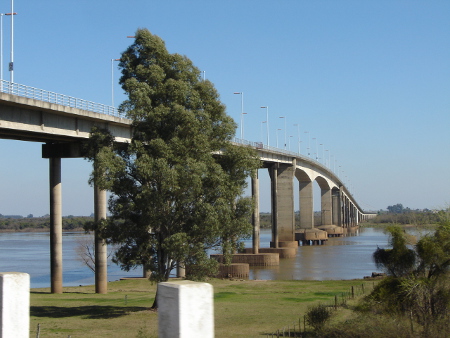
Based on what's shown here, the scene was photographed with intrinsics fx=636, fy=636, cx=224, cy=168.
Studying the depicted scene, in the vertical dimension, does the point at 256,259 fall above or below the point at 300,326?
below

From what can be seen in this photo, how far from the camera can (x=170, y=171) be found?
101 ft

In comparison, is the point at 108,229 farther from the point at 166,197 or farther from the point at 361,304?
the point at 361,304

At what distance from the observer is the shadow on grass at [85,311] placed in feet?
112

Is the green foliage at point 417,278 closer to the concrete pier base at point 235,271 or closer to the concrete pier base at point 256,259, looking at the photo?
the concrete pier base at point 235,271

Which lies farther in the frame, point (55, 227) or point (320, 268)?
point (320, 268)

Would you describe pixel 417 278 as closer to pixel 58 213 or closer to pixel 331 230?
pixel 58 213

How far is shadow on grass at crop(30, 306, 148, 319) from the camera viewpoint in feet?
112

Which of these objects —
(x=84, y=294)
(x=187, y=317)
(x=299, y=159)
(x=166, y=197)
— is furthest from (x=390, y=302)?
(x=299, y=159)

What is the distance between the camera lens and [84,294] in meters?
46.5

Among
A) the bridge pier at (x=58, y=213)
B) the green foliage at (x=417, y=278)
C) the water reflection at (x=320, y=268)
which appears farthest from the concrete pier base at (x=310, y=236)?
the green foliage at (x=417, y=278)

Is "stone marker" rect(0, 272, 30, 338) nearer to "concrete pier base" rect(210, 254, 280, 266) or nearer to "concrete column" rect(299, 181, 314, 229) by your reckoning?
"concrete pier base" rect(210, 254, 280, 266)

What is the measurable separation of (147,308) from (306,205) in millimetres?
109087

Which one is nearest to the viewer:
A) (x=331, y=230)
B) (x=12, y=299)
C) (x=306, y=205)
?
(x=12, y=299)

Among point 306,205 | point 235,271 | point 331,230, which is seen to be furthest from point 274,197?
point 331,230
